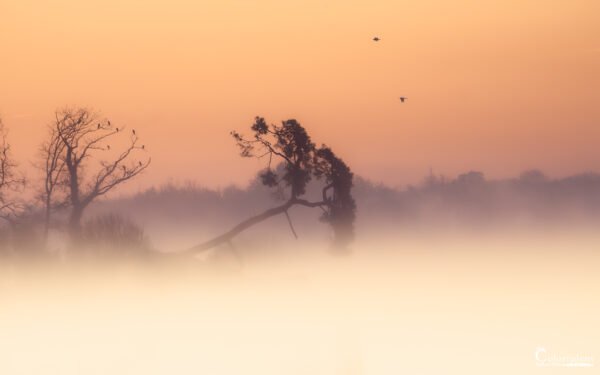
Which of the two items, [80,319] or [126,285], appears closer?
[126,285]

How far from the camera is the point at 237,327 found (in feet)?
174

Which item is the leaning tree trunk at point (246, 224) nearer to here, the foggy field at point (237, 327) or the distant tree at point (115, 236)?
the foggy field at point (237, 327)

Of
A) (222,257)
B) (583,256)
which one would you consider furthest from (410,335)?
(583,256)

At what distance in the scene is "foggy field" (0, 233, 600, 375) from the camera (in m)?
45.8

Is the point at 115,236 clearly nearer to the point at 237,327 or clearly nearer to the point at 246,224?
the point at 246,224

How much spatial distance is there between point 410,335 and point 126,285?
2708 cm

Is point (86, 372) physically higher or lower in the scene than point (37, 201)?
lower

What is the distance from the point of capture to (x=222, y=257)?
50.4 meters

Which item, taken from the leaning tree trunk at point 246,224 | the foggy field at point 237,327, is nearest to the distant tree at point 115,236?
the foggy field at point 237,327

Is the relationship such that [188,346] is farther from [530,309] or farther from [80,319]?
[530,309]

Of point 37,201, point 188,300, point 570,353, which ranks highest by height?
point 37,201

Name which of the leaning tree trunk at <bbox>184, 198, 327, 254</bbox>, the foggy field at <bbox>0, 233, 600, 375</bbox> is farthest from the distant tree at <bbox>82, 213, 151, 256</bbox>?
the leaning tree trunk at <bbox>184, 198, 327, 254</bbox>

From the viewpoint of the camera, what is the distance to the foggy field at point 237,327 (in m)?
45.8

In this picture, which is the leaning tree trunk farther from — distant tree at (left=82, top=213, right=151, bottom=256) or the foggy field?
distant tree at (left=82, top=213, right=151, bottom=256)
